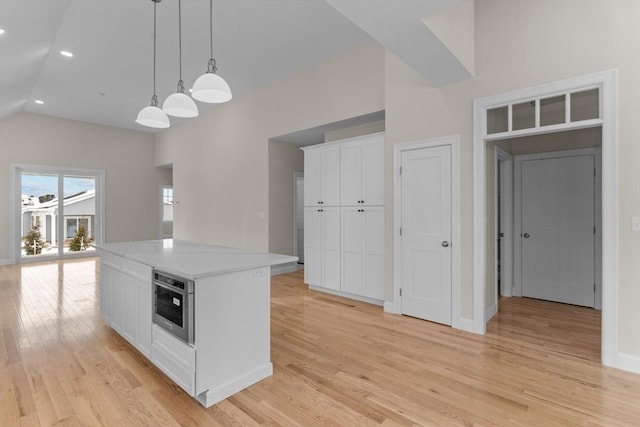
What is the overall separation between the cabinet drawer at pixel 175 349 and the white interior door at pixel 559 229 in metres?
4.55

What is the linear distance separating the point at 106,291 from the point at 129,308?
0.76m

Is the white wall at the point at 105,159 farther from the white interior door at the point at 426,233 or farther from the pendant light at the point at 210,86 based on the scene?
the white interior door at the point at 426,233

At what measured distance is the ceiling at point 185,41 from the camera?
2.64 meters

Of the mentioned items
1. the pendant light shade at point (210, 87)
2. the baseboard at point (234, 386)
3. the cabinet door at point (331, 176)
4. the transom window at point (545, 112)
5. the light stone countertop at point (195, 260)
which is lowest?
the baseboard at point (234, 386)

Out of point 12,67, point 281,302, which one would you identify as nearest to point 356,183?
point 281,302

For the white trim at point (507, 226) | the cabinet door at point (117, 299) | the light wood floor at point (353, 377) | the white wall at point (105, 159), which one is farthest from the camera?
the white wall at point (105, 159)

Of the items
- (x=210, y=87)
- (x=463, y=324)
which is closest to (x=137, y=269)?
(x=210, y=87)

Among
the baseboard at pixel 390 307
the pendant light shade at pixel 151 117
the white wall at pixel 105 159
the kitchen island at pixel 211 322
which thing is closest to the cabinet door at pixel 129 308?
the kitchen island at pixel 211 322

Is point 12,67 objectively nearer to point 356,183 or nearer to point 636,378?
point 356,183

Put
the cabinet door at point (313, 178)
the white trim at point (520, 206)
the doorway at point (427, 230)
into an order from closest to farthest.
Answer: the doorway at point (427, 230) < the white trim at point (520, 206) < the cabinet door at point (313, 178)

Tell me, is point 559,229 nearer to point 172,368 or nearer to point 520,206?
point 520,206

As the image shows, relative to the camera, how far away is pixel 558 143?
14.0 ft

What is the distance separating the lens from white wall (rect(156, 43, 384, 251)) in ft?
15.8

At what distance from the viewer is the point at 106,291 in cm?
338
